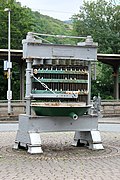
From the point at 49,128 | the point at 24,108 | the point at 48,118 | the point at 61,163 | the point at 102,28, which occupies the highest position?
the point at 102,28

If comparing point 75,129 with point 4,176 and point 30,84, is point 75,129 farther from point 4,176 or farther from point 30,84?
point 4,176

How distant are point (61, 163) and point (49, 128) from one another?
2.03 meters

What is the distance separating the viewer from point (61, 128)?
41.1ft

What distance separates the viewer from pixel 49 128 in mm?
12383

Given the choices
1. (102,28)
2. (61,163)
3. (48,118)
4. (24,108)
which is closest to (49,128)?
(48,118)

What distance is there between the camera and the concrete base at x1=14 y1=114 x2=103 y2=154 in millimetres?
12102

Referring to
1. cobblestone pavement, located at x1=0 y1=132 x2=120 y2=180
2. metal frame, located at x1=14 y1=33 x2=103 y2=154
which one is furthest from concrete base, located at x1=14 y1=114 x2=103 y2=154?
cobblestone pavement, located at x1=0 y1=132 x2=120 y2=180

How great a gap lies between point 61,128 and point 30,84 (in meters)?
1.48

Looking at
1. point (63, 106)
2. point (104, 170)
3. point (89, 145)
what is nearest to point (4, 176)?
point (104, 170)

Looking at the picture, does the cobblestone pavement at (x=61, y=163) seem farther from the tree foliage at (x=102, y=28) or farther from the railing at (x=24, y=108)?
the tree foliage at (x=102, y=28)

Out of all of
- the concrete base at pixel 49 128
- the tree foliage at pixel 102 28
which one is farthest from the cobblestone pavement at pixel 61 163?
the tree foliage at pixel 102 28

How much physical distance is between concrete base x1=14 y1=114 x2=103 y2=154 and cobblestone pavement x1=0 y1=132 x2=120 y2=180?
0.85ft

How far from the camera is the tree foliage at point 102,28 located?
54566mm

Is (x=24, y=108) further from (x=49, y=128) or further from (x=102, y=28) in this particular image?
(x=102, y=28)
